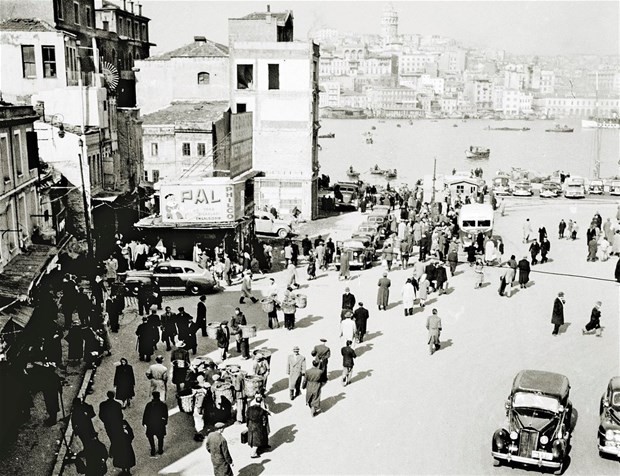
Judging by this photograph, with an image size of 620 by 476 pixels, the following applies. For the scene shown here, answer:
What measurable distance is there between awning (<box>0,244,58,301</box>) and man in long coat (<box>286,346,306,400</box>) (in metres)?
7.29

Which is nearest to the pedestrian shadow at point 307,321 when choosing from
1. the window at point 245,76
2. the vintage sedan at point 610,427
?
the vintage sedan at point 610,427

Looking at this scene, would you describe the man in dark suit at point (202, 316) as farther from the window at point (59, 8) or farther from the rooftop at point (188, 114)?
the window at point (59, 8)

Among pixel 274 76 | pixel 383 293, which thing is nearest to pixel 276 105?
pixel 274 76

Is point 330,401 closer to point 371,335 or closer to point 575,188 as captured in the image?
point 371,335

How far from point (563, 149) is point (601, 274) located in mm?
134970

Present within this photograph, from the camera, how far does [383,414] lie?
15.6 m

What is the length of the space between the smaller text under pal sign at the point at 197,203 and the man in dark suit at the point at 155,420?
1554 centimetres

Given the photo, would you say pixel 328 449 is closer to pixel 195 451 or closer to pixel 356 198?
pixel 195 451

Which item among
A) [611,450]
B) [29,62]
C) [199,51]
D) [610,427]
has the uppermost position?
[199,51]

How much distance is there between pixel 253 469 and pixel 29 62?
93.4 ft

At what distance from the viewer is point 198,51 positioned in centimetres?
4916

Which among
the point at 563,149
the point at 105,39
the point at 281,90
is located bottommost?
the point at 563,149

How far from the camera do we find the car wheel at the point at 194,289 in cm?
2519

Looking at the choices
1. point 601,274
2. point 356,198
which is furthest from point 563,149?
point 601,274
